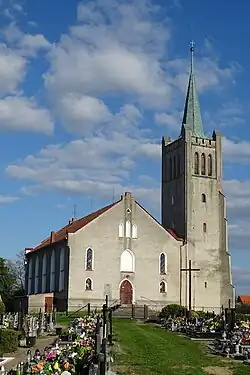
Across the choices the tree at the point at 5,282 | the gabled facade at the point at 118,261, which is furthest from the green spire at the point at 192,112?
the tree at the point at 5,282

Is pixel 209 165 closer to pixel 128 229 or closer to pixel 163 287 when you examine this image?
pixel 128 229

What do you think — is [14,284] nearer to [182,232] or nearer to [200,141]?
[182,232]

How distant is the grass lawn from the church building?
28.0 metres

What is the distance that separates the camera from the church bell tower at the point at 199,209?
215ft

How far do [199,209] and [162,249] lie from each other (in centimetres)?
718

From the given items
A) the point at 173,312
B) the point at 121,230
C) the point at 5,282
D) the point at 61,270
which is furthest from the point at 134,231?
the point at 5,282

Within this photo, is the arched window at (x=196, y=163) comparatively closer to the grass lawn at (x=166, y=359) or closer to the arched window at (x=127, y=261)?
the arched window at (x=127, y=261)

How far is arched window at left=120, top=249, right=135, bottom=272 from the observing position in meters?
61.7

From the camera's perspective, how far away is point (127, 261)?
62.2 m

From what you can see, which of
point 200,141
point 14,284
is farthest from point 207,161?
point 14,284

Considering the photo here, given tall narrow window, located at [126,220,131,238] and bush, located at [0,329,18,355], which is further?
tall narrow window, located at [126,220,131,238]

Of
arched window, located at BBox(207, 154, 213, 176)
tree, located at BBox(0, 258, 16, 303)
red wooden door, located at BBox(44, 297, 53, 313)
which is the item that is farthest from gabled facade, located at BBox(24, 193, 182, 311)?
tree, located at BBox(0, 258, 16, 303)

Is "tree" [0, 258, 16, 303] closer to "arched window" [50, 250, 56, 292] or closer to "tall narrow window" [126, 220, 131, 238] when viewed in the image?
"arched window" [50, 250, 56, 292]

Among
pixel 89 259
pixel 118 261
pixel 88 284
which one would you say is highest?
pixel 89 259
